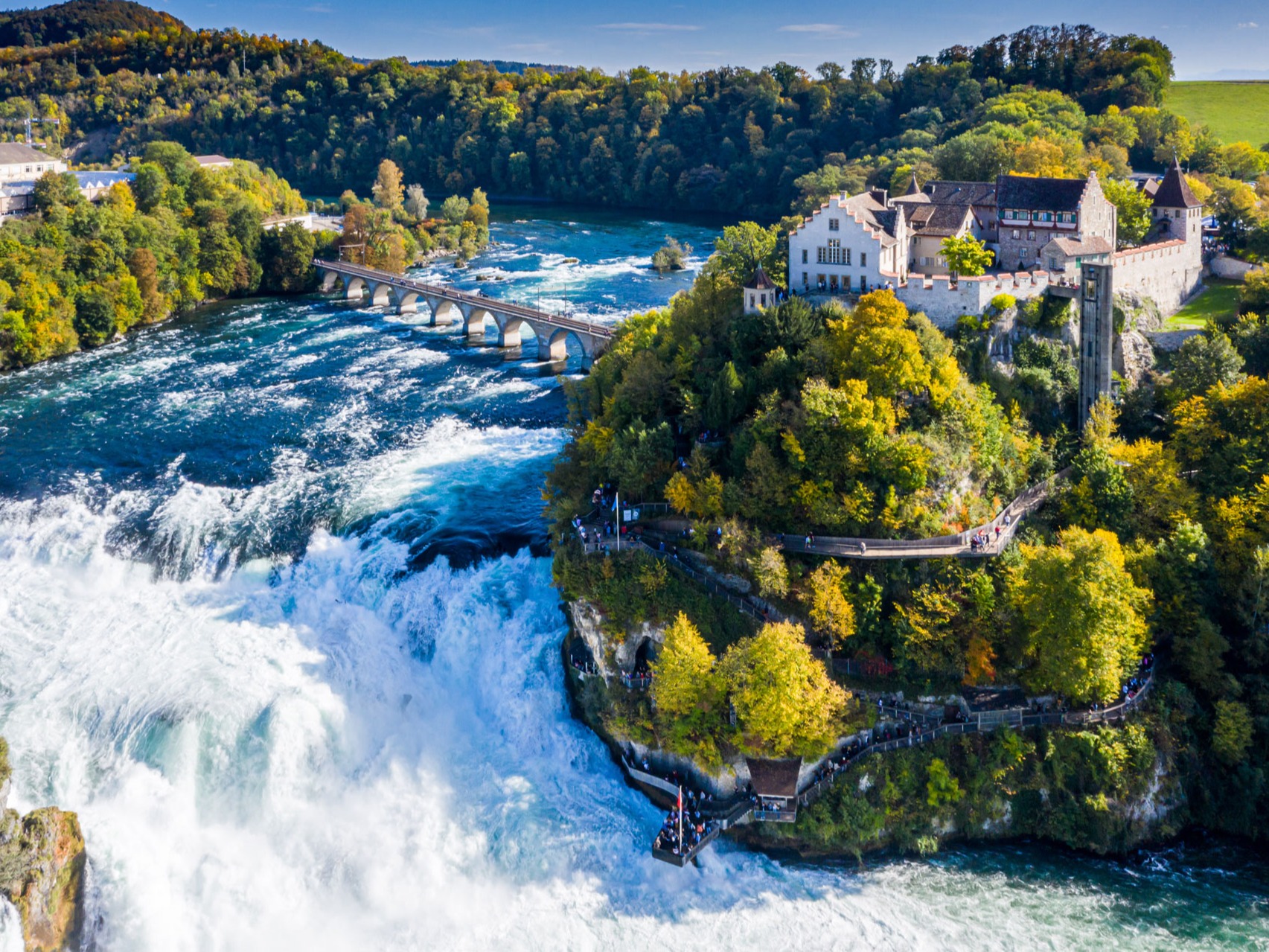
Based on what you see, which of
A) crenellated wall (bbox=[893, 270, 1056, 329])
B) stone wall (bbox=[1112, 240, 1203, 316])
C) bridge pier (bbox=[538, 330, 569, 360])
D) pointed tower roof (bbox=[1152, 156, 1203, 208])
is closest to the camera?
crenellated wall (bbox=[893, 270, 1056, 329])

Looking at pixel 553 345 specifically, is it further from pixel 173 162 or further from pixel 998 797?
pixel 173 162

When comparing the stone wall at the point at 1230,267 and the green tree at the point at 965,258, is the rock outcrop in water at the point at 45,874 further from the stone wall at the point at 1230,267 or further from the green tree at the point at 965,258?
the stone wall at the point at 1230,267

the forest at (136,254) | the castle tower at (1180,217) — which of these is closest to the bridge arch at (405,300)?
the forest at (136,254)

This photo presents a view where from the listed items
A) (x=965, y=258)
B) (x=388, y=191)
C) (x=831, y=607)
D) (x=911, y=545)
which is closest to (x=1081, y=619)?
(x=911, y=545)

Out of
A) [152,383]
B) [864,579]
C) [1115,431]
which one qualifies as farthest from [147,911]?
[152,383]

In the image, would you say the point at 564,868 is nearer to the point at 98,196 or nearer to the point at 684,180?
the point at 98,196

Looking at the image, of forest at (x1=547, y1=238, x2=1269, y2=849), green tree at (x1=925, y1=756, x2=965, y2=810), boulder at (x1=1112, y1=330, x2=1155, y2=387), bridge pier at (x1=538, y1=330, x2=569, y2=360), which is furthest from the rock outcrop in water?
bridge pier at (x1=538, y1=330, x2=569, y2=360)

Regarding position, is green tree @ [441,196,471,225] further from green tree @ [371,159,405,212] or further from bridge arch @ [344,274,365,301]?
bridge arch @ [344,274,365,301]
